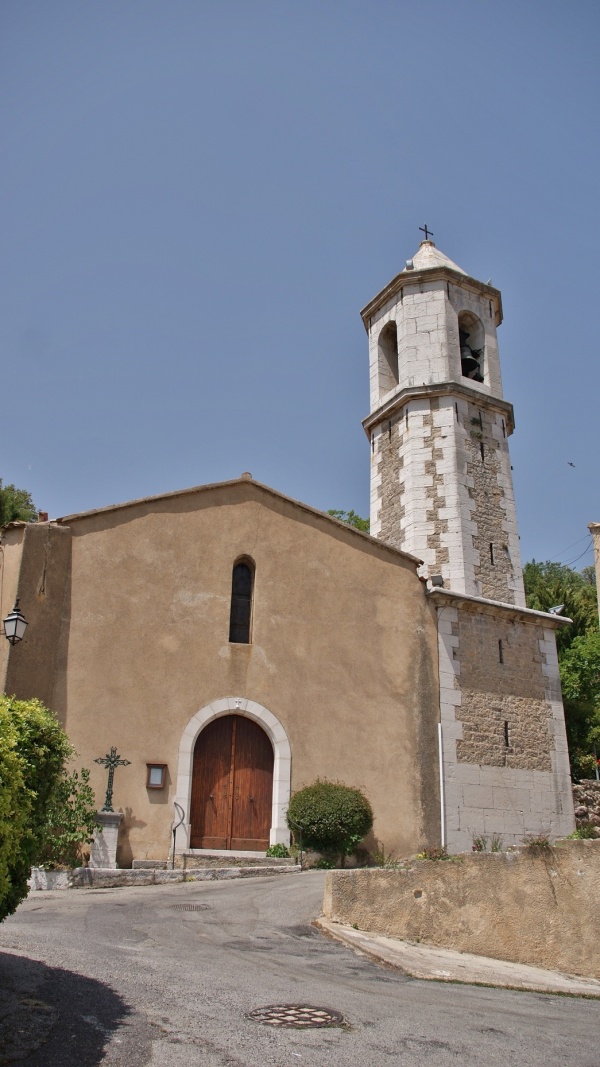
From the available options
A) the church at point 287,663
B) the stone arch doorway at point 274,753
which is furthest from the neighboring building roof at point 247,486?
the stone arch doorway at point 274,753

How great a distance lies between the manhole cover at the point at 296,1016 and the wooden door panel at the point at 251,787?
845 cm

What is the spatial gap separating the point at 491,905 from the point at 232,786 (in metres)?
5.89

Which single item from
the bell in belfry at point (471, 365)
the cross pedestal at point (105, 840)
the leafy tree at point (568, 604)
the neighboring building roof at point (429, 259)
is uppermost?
the neighboring building roof at point (429, 259)

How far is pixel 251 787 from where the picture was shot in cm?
1416

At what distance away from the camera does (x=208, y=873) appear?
476 inches

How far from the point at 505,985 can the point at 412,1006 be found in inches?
77.4

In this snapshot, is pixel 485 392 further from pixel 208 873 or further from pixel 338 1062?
pixel 338 1062

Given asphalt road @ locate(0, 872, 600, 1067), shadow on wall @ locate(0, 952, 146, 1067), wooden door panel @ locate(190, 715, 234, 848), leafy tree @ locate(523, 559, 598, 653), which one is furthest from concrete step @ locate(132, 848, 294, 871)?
leafy tree @ locate(523, 559, 598, 653)

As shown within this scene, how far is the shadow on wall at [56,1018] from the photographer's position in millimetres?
4344

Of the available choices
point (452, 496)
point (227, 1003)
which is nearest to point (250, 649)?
point (452, 496)

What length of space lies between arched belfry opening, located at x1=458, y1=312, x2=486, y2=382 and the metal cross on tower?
11527mm

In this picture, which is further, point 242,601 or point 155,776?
point 242,601

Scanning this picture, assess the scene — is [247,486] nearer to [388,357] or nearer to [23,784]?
[388,357]

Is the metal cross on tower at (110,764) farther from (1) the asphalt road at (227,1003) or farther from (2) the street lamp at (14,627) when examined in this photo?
(1) the asphalt road at (227,1003)
